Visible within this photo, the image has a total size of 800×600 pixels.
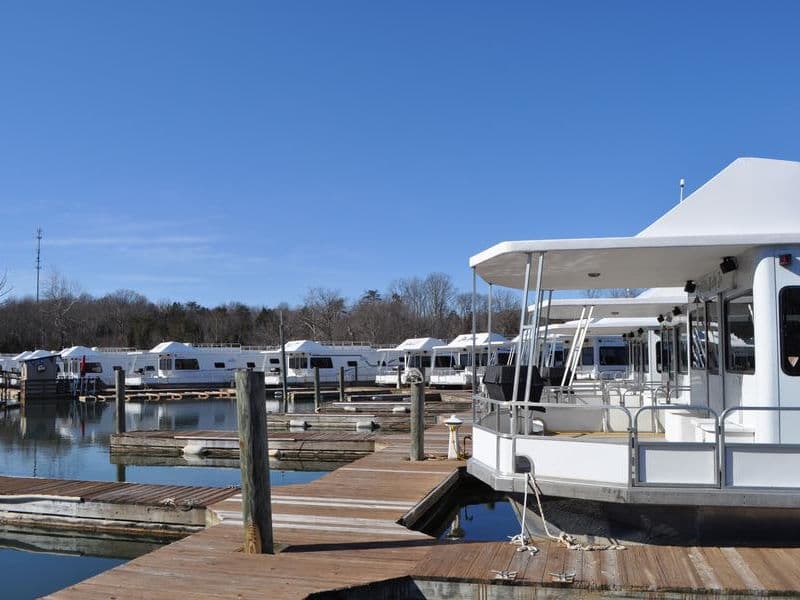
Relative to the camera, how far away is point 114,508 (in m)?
11.6

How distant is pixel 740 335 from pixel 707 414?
138cm

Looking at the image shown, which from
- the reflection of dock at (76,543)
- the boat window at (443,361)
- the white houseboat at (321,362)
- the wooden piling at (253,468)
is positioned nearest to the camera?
the wooden piling at (253,468)

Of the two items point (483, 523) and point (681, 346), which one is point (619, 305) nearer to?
point (681, 346)

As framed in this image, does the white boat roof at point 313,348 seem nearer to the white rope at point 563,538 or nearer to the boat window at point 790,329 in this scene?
the white rope at point 563,538

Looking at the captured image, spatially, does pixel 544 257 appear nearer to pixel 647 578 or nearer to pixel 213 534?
pixel 647 578


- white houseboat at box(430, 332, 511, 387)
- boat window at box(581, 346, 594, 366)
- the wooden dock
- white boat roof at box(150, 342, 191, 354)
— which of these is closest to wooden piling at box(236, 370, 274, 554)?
the wooden dock

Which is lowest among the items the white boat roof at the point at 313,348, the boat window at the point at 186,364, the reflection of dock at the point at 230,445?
the reflection of dock at the point at 230,445

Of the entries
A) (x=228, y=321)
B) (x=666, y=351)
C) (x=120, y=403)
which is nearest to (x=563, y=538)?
(x=666, y=351)

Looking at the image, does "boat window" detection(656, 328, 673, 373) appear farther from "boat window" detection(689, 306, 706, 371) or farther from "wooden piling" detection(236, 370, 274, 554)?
"wooden piling" detection(236, 370, 274, 554)

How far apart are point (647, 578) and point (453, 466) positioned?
6352 mm

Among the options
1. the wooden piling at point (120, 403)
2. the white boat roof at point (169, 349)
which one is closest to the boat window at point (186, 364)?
the white boat roof at point (169, 349)

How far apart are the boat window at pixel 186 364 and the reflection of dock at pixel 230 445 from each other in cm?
3431

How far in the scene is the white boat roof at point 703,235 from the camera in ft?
28.0

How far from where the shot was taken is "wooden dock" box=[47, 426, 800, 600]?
22.4 ft
